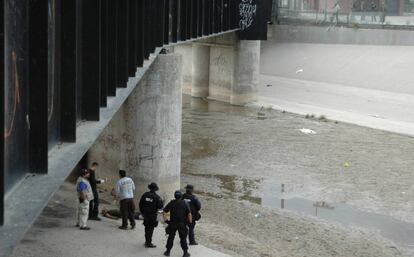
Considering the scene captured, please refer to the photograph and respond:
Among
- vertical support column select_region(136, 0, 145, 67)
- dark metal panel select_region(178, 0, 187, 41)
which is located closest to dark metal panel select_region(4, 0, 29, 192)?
vertical support column select_region(136, 0, 145, 67)

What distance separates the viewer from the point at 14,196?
15.9 ft

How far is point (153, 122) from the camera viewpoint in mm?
15148

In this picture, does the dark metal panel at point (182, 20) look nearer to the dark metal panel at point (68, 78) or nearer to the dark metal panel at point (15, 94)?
the dark metal panel at point (68, 78)

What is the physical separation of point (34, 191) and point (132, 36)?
20.1ft

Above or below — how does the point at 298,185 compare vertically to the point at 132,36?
below

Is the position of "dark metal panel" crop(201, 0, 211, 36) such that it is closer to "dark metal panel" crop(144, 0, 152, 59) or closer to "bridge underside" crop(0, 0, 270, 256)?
"dark metal panel" crop(144, 0, 152, 59)

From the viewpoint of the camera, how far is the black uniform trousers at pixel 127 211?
12.6m

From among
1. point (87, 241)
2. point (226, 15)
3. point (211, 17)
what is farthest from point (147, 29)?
point (226, 15)

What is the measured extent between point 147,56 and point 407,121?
2087 centimetres

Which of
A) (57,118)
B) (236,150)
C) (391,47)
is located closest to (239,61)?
(236,150)

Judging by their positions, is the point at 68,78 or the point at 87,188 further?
the point at 87,188

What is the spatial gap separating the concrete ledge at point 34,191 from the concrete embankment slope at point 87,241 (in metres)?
4.27

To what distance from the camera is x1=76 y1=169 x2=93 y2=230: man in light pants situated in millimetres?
11656

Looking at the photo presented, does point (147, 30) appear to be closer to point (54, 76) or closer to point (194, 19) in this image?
point (194, 19)
